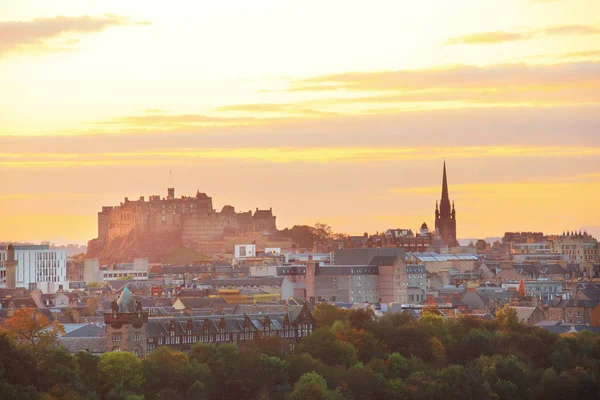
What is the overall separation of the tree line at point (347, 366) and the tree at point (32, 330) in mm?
210

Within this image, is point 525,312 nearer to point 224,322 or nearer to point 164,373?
point 224,322

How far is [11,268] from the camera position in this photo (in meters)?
180

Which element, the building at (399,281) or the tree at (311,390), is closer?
the tree at (311,390)

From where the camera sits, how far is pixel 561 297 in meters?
162

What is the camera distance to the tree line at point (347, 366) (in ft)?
286

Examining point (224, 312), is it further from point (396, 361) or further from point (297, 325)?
point (396, 361)

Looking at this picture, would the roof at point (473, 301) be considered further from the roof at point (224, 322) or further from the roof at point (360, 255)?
the roof at point (224, 322)

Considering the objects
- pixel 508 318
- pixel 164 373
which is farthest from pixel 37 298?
pixel 164 373

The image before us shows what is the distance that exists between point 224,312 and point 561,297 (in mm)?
46338

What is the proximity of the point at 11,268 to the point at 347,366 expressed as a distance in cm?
8352

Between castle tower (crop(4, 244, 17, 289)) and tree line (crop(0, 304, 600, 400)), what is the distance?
6291 centimetres

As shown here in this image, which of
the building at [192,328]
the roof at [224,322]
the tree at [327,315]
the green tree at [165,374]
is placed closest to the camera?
the green tree at [165,374]

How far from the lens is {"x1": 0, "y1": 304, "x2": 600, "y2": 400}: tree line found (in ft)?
286

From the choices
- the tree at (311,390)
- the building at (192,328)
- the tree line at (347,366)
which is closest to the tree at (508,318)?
the tree line at (347,366)
